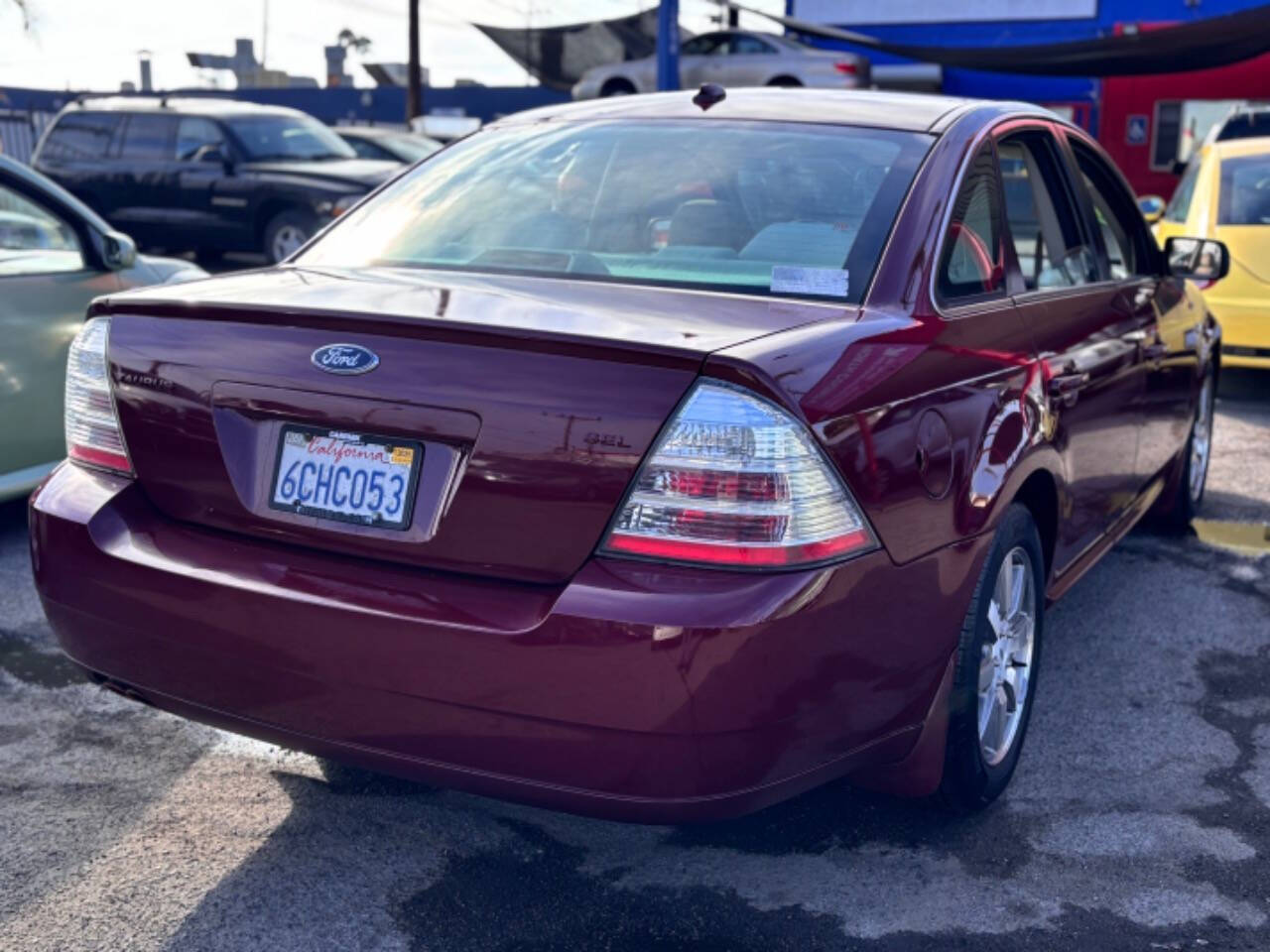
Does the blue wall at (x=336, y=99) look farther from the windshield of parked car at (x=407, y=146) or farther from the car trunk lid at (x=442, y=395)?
the car trunk lid at (x=442, y=395)

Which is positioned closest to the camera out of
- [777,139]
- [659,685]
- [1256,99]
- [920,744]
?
[659,685]

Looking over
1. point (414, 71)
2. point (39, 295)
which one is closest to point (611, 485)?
point (39, 295)

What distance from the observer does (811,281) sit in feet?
9.89

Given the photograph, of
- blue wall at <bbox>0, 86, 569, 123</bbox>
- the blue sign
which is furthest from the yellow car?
blue wall at <bbox>0, 86, 569, 123</bbox>

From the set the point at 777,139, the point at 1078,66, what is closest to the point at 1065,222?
the point at 777,139

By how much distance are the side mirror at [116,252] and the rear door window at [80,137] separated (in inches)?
403

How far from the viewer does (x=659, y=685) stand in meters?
2.38

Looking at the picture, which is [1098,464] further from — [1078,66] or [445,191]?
[1078,66]

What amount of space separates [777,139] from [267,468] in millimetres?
1481

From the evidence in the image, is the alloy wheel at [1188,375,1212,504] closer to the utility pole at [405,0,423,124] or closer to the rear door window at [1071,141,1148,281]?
the rear door window at [1071,141,1148,281]

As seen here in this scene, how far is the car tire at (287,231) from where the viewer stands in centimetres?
1395

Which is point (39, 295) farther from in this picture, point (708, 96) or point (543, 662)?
point (543, 662)

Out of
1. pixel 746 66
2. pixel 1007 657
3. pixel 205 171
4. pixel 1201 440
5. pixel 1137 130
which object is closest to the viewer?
pixel 1007 657

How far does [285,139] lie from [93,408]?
12468 millimetres
